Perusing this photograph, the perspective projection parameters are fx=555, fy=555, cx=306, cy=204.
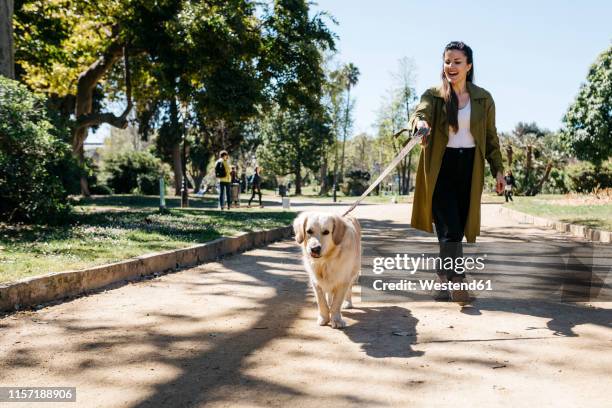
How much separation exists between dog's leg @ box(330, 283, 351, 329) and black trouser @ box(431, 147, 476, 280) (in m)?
1.17

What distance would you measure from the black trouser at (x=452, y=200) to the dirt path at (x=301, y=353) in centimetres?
56

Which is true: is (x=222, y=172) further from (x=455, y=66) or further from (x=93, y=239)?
(x=455, y=66)

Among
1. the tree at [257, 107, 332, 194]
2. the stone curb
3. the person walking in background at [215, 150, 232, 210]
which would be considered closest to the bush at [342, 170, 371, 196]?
the tree at [257, 107, 332, 194]

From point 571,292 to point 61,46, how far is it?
2065cm

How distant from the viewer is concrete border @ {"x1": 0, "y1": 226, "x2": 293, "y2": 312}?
523 cm

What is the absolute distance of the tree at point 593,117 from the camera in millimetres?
24734

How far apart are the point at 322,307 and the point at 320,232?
2.30 ft

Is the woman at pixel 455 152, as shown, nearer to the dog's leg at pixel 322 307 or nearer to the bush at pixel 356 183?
the dog's leg at pixel 322 307

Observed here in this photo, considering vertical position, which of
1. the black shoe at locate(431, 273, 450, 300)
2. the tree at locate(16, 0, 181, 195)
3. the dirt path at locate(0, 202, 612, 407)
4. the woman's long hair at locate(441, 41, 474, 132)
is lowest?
the dirt path at locate(0, 202, 612, 407)

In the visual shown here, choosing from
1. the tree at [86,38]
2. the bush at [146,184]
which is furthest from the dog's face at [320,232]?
the bush at [146,184]

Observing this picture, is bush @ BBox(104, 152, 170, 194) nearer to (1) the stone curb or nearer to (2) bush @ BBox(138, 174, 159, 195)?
(2) bush @ BBox(138, 174, 159, 195)

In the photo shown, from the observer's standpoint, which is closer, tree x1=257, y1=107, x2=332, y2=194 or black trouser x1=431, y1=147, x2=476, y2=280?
black trouser x1=431, y1=147, x2=476, y2=280

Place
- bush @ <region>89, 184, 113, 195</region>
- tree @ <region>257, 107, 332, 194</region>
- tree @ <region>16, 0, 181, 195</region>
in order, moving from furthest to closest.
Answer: tree @ <region>257, 107, 332, 194</region>, bush @ <region>89, 184, 113, 195</region>, tree @ <region>16, 0, 181, 195</region>

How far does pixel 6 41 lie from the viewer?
1198 cm
